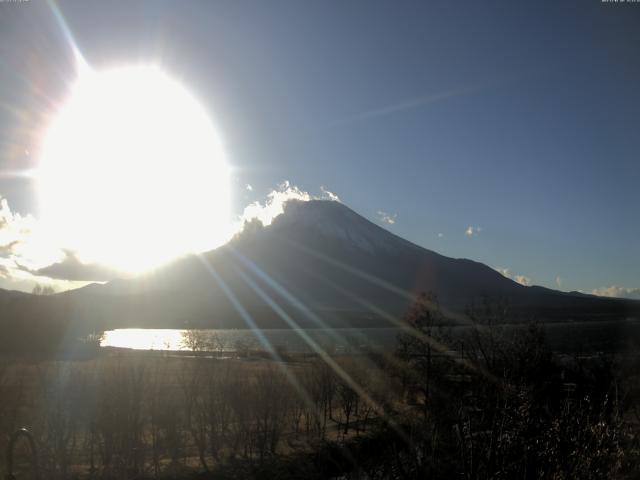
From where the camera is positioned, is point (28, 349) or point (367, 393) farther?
point (28, 349)

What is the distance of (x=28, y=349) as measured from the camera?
43.8 metres

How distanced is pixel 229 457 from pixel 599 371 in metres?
12.4

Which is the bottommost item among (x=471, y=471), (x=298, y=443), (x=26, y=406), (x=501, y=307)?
(x=298, y=443)

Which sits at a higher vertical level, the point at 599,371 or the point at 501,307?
the point at 501,307

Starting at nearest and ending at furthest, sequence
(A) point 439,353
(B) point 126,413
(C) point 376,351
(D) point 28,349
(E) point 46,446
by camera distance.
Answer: (E) point 46,446, (B) point 126,413, (A) point 439,353, (C) point 376,351, (D) point 28,349

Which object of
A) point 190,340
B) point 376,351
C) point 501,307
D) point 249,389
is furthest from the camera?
point 190,340

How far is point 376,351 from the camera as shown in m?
33.4

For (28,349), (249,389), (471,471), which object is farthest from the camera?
(28,349)

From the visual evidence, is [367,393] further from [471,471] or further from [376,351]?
[471,471]

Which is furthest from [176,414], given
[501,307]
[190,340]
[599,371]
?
[190,340]

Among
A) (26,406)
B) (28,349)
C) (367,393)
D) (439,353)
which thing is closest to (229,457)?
(26,406)

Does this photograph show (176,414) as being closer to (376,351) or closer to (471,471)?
(471,471)

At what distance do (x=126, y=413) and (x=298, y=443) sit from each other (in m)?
5.46

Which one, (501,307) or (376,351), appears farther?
(376,351)
